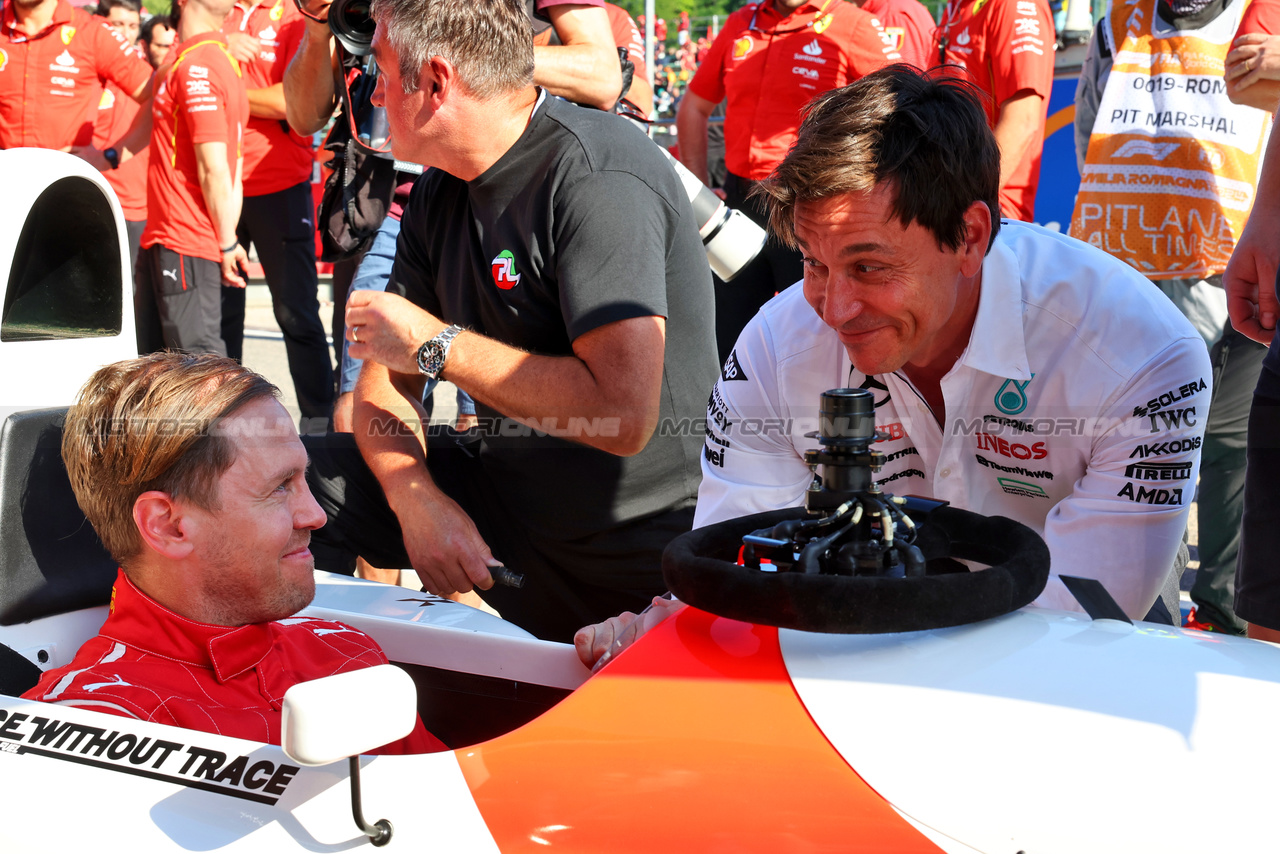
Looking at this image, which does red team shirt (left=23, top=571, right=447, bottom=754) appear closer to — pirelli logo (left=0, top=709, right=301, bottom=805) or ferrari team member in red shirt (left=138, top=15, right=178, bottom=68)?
pirelli logo (left=0, top=709, right=301, bottom=805)

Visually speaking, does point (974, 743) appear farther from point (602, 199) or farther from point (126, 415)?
point (602, 199)

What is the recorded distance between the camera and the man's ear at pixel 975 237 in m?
1.88

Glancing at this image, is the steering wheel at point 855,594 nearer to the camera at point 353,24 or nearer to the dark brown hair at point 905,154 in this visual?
the dark brown hair at point 905,154

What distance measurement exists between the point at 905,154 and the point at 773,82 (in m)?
2.83

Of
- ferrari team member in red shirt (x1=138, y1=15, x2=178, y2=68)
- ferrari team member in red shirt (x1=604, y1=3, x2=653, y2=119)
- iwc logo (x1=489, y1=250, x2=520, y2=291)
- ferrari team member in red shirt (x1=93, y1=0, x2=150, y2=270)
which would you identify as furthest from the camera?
ferrari team member in red shirt (x1=138, y1=15, x2=178, y2=68)

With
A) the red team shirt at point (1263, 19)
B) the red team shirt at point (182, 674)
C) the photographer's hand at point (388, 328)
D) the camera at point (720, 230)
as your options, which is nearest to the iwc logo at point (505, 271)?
the photographer's hand at point (388, 328)

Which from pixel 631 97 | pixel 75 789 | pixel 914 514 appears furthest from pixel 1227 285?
pixel 631 97

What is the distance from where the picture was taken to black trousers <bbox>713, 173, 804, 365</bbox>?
13.9 ft

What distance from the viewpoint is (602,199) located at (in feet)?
7.93

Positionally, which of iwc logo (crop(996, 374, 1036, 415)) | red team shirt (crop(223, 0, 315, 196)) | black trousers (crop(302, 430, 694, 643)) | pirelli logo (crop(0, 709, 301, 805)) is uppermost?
red team shirt (crop(223, 0, 315, 196))

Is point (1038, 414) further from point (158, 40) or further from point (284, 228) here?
point (158, 40)

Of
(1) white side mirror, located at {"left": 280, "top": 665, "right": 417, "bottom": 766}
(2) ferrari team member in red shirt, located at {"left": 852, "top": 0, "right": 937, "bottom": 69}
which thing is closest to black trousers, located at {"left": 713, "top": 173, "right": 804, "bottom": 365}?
(2) ferrari team member in red shirt, located at {"left": 852, "top": 0, "right": 937, "bottom": 69}

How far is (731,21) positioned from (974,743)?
4340 millimetres

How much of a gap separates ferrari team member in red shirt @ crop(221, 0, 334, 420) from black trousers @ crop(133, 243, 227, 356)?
0.12 metres
